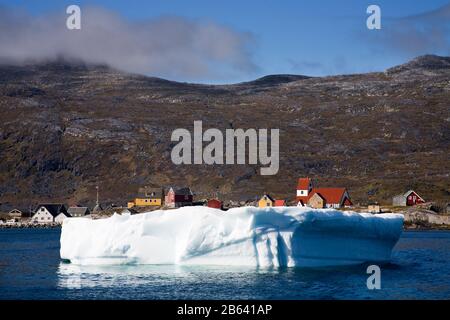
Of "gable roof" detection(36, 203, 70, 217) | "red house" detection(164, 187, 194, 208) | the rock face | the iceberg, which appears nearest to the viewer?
the iceberg

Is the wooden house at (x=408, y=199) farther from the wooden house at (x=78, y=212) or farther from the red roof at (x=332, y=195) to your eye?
the wooden house at (x=78, y=212)

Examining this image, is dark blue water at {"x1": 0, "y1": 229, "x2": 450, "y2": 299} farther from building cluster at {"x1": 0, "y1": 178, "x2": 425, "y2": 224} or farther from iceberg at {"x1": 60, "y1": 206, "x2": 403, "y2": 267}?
building cluster at {"x1": 0, "y1": 178, "x2": 425, "y2": 224}

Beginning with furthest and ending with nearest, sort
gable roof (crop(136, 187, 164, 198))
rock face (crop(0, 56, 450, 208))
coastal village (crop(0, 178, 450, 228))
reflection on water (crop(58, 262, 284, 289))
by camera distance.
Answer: rock face (crop(0, 56, 450, 208)), gable roof (crop(136, 187, 164, 198)), coastal village (crop(0, 178, 450, 228)), reflection on water (crop(58, 262, 284, 289))

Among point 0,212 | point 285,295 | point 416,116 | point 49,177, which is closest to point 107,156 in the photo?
point 49,177

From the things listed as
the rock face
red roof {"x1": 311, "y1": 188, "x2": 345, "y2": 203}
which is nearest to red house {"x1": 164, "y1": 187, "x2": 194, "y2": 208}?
the rock face

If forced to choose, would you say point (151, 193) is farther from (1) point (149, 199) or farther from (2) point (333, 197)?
(2) point (333, 197)

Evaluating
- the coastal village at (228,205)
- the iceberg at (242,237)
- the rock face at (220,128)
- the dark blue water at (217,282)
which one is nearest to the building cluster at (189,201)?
the coastal village at (228,205)

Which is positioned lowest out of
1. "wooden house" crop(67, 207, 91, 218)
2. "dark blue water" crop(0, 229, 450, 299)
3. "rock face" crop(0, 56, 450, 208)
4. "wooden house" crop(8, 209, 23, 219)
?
"wooden house" crop(8, 209, 23, 219)
